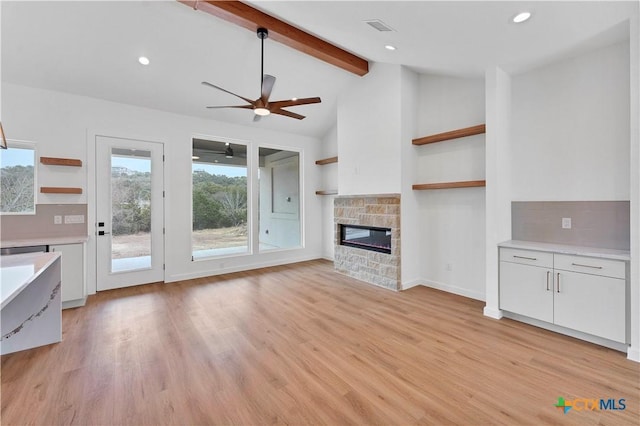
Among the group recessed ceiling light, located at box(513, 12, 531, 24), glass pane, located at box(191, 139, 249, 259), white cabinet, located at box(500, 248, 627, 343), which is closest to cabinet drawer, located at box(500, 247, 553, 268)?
white cabinet, located at box(500, 248, 627, 343)

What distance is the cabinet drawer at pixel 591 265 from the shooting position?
101 inches

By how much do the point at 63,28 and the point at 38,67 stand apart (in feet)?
3.00

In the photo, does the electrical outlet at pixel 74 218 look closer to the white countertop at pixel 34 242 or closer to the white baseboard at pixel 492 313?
the white countertop at pixel 34 242

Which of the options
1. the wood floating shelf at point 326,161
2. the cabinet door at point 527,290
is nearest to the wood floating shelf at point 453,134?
the cabinet door at point 527,290

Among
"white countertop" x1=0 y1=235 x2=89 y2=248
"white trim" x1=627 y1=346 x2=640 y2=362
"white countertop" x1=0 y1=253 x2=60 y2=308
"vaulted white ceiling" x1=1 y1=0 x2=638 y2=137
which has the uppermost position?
"vaulted white ceiling" x1=1 y1=0 x2=638 y2=137

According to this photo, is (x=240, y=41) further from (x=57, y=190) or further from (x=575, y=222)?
(x=575, y=222)

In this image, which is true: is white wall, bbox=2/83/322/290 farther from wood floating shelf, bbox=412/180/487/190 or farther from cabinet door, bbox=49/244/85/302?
wood floating shelf, bbox=412/180/487/190

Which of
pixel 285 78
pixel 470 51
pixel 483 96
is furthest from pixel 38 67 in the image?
pixel 483 96

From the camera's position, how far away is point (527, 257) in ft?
10.3

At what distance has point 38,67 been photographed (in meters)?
3.65

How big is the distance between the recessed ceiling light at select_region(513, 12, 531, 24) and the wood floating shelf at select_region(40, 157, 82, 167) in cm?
578

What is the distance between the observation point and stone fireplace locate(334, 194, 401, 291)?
450 centimetres

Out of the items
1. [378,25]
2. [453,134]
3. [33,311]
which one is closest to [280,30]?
[378,25]

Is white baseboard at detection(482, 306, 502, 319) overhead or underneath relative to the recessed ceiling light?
underneath
